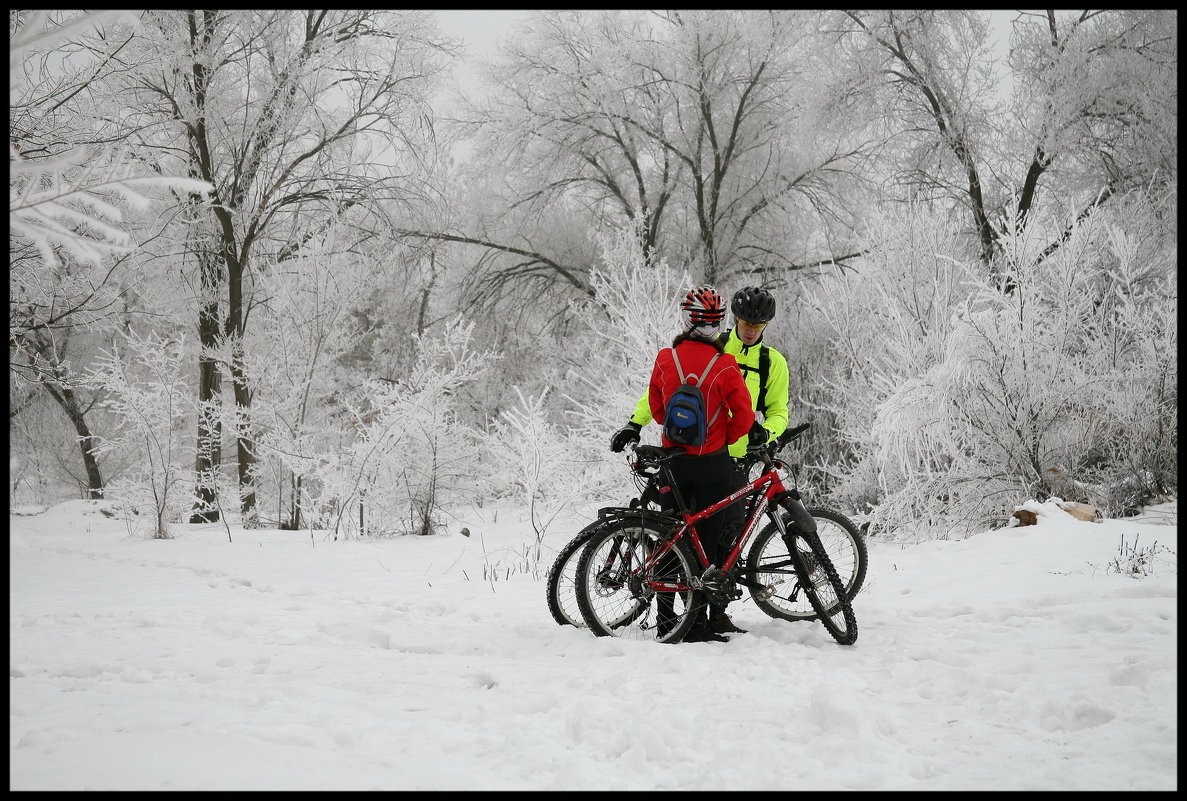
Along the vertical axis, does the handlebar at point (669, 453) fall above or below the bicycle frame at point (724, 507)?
above

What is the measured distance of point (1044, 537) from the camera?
6.24 meters

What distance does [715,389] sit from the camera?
13.1ft

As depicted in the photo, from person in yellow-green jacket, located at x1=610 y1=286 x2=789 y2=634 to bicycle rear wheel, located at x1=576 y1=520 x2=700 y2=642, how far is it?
240 mm

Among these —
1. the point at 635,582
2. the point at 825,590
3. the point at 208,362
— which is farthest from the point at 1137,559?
the point at 208,362

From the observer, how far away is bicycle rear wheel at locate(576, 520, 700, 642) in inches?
155

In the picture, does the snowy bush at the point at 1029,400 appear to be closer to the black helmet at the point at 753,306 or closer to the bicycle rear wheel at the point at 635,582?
the black helmet at the point at 753,306

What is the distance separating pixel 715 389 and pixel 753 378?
1.79ft

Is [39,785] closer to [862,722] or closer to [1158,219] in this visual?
[862,722]

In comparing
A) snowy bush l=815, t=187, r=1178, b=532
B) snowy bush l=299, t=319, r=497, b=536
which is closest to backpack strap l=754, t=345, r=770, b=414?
snowy bush l=815, t=187, r=1178, b=532

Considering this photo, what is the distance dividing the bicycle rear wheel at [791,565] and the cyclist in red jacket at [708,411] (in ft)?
0.87

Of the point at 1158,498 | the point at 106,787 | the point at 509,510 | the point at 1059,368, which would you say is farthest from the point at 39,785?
the point at 509,510

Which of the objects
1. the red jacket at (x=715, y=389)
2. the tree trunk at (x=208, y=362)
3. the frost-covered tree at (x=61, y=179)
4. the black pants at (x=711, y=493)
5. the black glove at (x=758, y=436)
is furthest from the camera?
the tree trunk at (x=208, y=362)

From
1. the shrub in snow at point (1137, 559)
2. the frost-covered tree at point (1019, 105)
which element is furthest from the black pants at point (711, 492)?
the frost-covered tree at point (1019, 105)

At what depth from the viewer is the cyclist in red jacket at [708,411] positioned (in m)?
4.00
